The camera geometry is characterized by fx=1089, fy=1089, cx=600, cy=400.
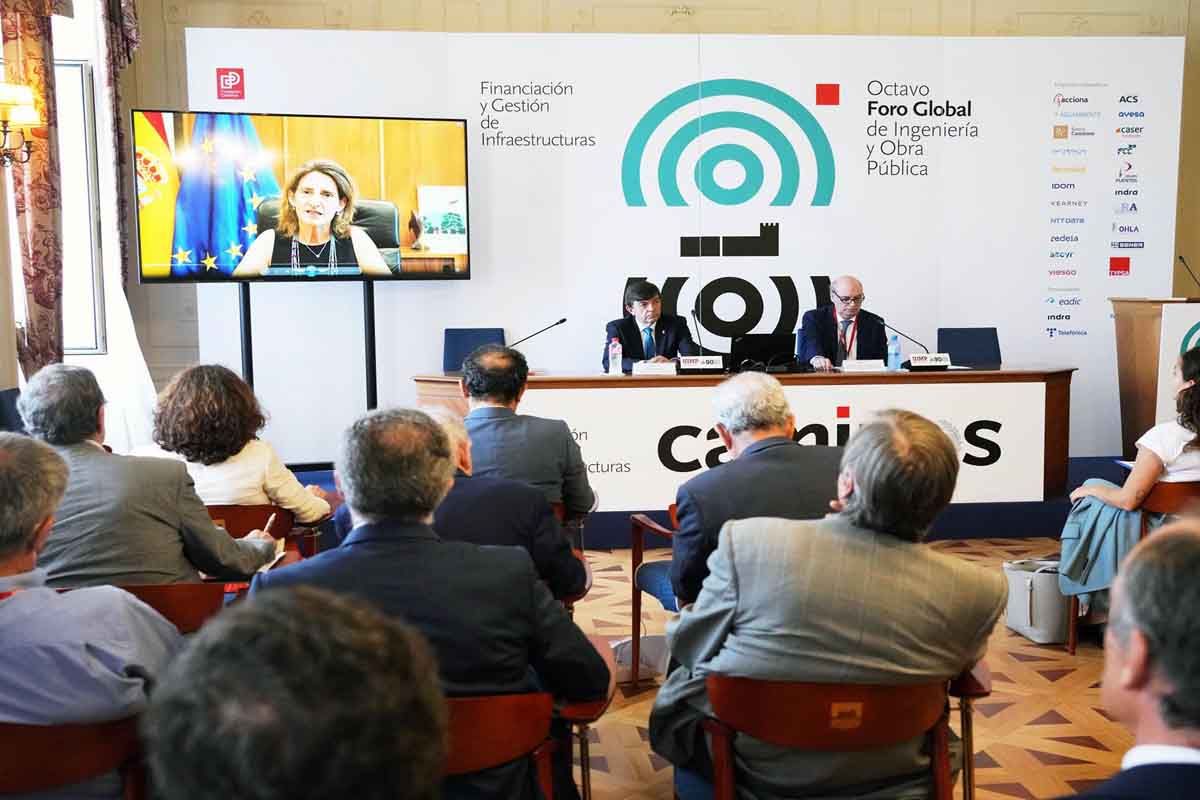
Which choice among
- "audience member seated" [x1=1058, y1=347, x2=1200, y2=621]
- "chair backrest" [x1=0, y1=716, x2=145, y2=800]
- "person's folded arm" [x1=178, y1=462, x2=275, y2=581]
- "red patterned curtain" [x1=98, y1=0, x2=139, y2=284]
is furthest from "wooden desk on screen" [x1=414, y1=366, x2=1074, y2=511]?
"chair backrest" [x1=0, y1=716, x2=145, y2=800]

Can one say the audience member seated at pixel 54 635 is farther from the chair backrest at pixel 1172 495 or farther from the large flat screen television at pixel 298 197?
the large flat screen television at pixel 298 197

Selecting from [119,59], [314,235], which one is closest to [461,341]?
[314,235]

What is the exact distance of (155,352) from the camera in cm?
816

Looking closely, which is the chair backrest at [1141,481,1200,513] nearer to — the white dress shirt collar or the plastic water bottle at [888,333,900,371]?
the plastic water bottle at [888,333,900,371]

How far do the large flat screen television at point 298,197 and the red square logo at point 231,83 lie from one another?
0.61 m

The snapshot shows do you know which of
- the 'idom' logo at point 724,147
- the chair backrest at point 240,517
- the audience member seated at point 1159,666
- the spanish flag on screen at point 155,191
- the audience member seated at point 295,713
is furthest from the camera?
the 'idom' logo at point 724,147

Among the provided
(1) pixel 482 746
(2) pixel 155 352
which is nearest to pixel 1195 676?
(1) pixel 482 746

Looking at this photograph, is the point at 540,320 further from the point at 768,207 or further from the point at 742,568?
the point at 742,568

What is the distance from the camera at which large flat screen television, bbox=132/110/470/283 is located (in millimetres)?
6910

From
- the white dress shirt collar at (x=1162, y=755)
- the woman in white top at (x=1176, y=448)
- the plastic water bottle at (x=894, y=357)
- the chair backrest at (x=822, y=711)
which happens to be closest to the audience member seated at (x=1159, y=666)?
the white dress shirt collar at (x=1162, y=755)

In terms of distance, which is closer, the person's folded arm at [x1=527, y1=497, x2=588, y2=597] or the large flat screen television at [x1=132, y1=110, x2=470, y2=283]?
the person's folded arm at [x1=527, y1=497, x2=588, y2=597]

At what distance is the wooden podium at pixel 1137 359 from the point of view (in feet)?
23.8

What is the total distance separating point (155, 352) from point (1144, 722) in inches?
316

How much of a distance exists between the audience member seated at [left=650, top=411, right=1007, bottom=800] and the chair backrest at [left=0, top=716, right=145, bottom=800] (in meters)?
1.09
